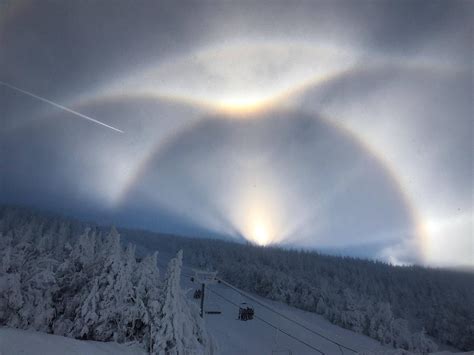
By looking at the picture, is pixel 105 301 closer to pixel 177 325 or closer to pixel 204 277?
pixel 177 325

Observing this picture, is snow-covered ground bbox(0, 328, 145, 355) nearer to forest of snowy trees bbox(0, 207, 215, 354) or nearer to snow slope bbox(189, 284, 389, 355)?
forest of snowy trees bbox(0, 207, 215, 354)

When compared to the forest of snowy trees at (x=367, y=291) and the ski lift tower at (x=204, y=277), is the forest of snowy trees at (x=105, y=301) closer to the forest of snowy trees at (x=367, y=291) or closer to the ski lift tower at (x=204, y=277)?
the ski lift tower at (x=204, y=277)

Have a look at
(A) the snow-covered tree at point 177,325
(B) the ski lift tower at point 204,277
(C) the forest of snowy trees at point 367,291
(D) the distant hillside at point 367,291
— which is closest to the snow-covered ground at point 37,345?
(A) the snow-covered tree at point 177,325

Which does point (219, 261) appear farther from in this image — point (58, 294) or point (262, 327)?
point (58, 294)

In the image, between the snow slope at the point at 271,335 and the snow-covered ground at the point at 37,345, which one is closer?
the snow-covered ground at the point at 37,345

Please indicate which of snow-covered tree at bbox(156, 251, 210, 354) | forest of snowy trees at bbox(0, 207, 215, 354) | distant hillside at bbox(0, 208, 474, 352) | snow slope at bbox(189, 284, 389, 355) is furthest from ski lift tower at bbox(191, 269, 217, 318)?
distant hillside at bbox(0, 208, 474, 352)

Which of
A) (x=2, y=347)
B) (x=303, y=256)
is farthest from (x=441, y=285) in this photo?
(x=2, y=347)
